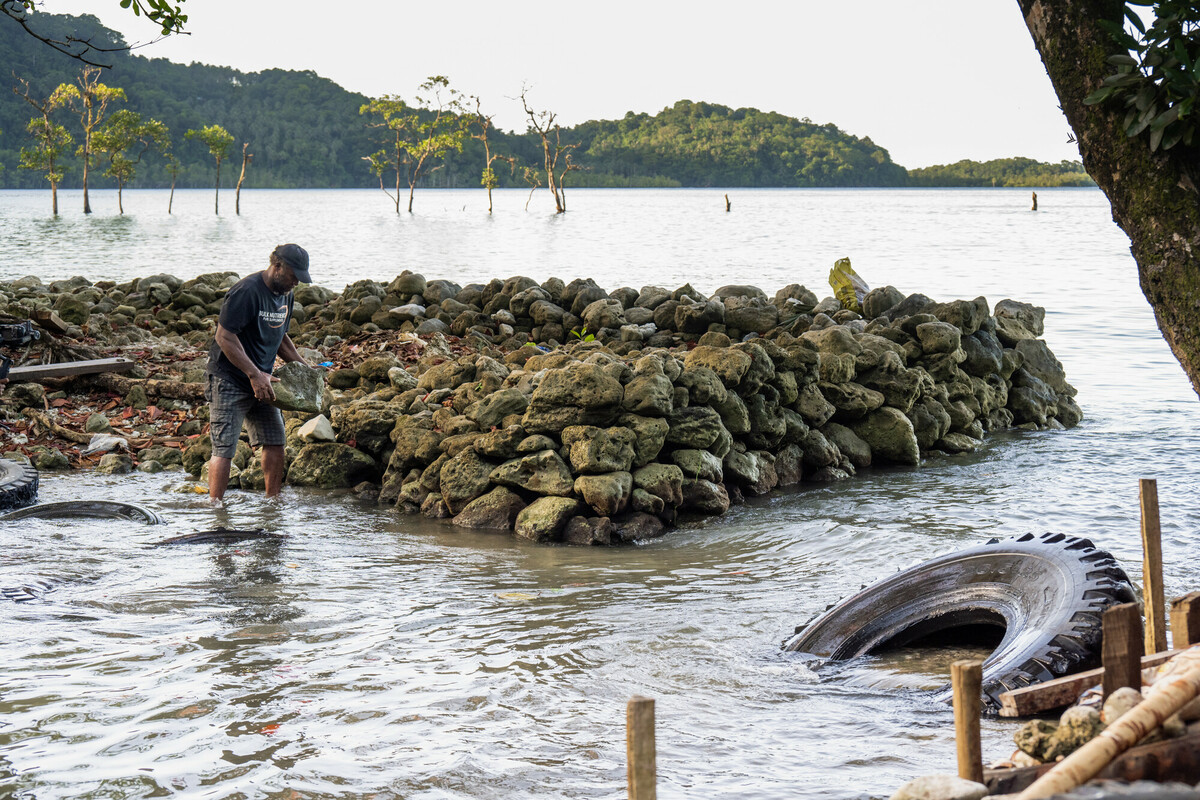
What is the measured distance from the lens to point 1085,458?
1084 cm

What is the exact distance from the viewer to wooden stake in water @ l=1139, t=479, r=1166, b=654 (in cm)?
377

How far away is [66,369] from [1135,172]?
36.9ft

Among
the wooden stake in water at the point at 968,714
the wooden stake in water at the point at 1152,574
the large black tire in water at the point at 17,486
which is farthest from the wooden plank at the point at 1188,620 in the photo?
the large black tire in water at the point at 17,486

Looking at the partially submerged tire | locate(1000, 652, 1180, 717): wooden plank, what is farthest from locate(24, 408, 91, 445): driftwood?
locate(1000, 652, 1180, 717): wooden plank

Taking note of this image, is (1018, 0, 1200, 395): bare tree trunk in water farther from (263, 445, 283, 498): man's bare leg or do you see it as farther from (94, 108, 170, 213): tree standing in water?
(94, 108, 170, 213): tree standing in water

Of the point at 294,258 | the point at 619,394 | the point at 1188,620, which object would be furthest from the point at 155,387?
the point at 1188,620

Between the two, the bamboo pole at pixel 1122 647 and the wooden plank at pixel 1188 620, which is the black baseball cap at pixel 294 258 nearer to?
the wooden plank at pixel 1188 620

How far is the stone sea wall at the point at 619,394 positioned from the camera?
28.0ft

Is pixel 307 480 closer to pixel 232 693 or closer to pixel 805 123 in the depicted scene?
pixel 232 693

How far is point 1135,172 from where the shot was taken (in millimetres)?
3707

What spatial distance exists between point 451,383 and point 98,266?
34.9 meters

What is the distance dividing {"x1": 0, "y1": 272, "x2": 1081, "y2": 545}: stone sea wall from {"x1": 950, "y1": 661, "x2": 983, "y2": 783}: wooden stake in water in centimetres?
537

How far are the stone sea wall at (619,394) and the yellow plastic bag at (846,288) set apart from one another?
1.33ft

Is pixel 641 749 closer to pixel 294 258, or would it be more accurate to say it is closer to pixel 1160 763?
pixel 1160 763
